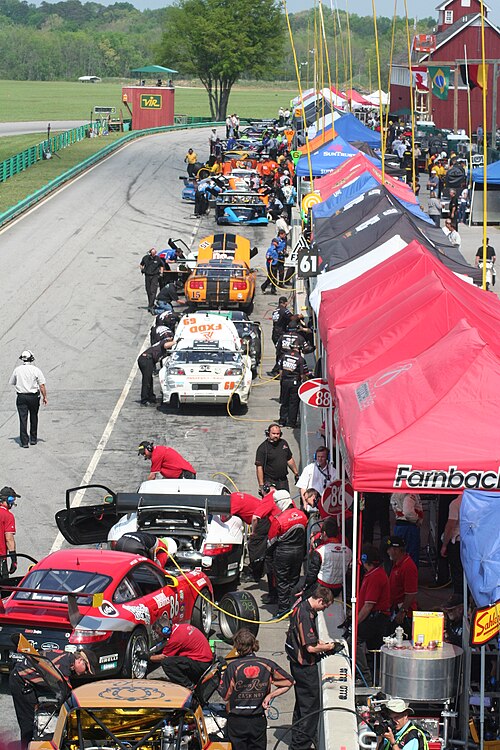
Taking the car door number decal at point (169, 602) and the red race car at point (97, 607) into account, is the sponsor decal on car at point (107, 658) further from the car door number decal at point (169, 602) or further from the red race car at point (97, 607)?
the car door number decal at point (169, 602)

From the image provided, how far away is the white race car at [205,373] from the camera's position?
74.8 ft

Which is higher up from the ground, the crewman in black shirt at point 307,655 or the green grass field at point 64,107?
the green grass field at point 64,107

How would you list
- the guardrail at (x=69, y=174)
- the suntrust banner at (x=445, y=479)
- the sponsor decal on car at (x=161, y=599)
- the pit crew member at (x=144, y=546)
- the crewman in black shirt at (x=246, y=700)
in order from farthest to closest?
the guardrail at (x=69, y=174) < the pit crew member at (x=144, y=546) < the sponsor decal on car at (x=161, y=599) < the suntrust banner at (x=445, y=479) < the crewman in black shirt at (x=246, y=700)

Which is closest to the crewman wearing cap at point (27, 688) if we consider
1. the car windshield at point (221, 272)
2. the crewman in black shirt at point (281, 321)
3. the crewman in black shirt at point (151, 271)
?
the crewman in black shirt at point (281, 321)

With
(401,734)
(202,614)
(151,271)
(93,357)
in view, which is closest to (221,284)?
(151,271)

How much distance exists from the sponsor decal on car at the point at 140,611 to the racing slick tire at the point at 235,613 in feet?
3.78

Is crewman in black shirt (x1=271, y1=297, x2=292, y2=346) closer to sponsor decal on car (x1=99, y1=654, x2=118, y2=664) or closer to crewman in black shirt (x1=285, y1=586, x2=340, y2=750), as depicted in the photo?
sponsor decal on car (x1=99, y1=654, x2=118, y2=664)

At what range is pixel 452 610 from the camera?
11250 mm

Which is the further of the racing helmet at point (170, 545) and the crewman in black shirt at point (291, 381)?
the crewman in black shirt at point (291, 381)

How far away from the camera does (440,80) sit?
5816 centimetres

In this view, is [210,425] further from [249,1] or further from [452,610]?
[249,1]

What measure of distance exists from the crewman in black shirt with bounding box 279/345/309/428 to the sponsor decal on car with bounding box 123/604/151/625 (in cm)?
986

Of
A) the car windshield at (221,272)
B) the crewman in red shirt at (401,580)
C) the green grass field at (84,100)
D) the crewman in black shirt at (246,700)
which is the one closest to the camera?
the crewman in black shirt at (246,700)

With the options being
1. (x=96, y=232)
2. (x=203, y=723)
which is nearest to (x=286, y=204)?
(x=96, y=232)
